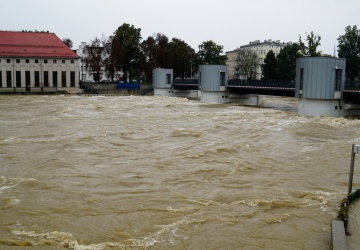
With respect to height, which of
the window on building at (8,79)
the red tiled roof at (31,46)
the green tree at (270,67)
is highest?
the red tiled roof at (31,46)

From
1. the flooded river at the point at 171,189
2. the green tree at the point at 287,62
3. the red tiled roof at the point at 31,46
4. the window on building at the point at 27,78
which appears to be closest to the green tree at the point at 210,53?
the green tree at the point at 287,62

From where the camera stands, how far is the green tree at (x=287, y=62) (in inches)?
3600

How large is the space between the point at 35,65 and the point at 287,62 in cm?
5041

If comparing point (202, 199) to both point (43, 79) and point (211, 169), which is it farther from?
point (43, 79)

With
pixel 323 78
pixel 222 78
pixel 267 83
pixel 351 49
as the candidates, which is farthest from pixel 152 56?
pixel 323 78

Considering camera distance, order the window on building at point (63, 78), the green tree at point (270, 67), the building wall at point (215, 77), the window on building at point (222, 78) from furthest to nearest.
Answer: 1. the green tree at point (270, 67)
2. the window on building at point (63, 78)
3. the window on building at point (222, 78)
4. the building wall at point (215, 77)

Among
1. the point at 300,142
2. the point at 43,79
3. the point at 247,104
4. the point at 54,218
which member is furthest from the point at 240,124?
the point at 43,79

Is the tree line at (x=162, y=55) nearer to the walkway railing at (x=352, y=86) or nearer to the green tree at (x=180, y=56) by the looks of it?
the green tree at (x=180, y=56)

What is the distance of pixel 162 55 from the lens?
308ft

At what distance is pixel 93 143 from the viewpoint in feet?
74.5

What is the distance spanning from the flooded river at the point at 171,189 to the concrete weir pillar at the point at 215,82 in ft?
107

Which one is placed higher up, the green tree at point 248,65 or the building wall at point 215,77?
the green tree at point 248,65

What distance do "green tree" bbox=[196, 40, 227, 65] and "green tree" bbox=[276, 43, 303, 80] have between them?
1196 cm

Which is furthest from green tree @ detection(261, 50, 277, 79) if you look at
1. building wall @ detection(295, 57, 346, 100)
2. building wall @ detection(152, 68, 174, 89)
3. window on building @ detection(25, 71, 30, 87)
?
building wall @ detection(295, 57, 346, 100)
